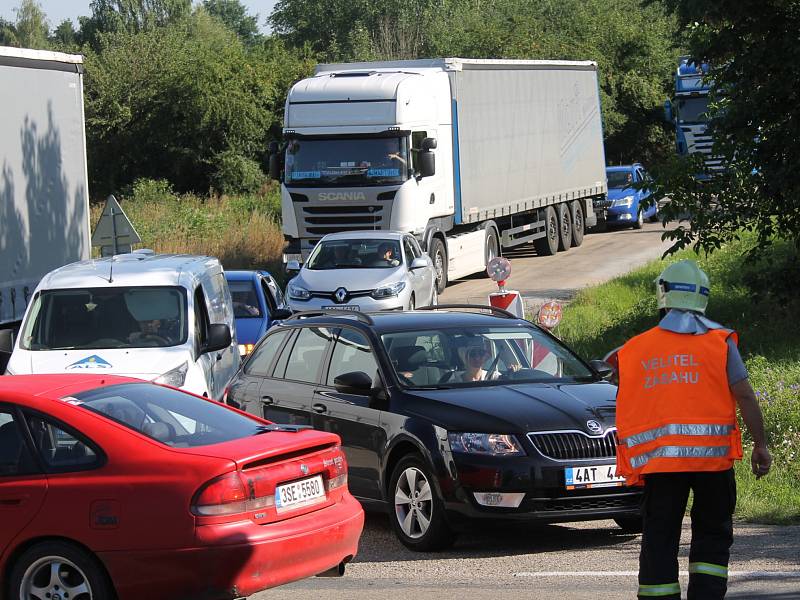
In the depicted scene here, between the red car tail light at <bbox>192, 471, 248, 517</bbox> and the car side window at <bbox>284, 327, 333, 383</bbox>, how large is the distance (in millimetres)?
3718

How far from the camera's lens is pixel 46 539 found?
6.42m

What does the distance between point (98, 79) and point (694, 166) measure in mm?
37315

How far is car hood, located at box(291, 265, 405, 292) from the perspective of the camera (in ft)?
74.7

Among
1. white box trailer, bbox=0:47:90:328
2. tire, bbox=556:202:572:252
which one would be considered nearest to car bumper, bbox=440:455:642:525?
white box trailer, bbox=0:47:90:328

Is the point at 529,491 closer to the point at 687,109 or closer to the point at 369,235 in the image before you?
the point at 369,235

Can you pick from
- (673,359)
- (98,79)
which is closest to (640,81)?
(98,79)

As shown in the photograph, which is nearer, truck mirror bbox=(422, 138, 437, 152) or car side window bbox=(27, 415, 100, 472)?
car side window bbox=(27, 415, 100, 472)

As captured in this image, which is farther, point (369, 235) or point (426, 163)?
point (426, 163)

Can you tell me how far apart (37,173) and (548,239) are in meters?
19.9

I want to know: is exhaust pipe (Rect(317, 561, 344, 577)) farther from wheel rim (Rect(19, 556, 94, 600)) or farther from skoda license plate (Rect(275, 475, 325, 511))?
wheel rim (Rect(19, 556, 94, 600))

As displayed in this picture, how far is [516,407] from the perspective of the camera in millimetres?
8727

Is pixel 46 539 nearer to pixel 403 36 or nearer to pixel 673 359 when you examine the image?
pixel 673 359

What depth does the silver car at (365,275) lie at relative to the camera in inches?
890

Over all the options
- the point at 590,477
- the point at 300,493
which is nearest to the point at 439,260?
the point at 590,477
